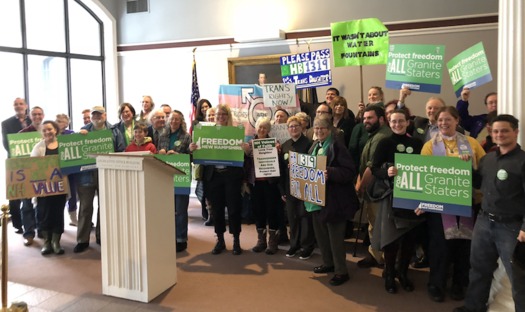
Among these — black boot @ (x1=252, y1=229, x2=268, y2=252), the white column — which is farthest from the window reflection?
the white column

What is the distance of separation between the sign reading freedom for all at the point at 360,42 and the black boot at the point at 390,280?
249cm

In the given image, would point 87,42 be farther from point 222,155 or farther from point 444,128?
point 444,128

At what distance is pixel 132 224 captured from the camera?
3.51 meters

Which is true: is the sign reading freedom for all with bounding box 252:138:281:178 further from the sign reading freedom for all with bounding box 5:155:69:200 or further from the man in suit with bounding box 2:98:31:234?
the man in suit with bounding box 2:98:31:234

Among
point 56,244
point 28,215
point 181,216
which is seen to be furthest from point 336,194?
point 28,215

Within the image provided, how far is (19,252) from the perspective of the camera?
4.94 m

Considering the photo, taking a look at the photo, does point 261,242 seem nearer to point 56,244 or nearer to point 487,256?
point 56,244

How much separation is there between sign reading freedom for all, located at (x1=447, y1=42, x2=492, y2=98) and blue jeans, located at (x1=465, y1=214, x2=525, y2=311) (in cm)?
163

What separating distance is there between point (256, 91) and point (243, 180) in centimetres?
150

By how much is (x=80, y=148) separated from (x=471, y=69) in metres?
4.08

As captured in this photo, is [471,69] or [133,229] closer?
[133,229]

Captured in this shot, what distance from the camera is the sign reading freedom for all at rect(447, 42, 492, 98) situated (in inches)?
160

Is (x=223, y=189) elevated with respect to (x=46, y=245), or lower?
elevated

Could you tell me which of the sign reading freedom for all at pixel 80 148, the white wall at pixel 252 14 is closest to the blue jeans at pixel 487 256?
the sign reading freedom for all at pixel 80 148
